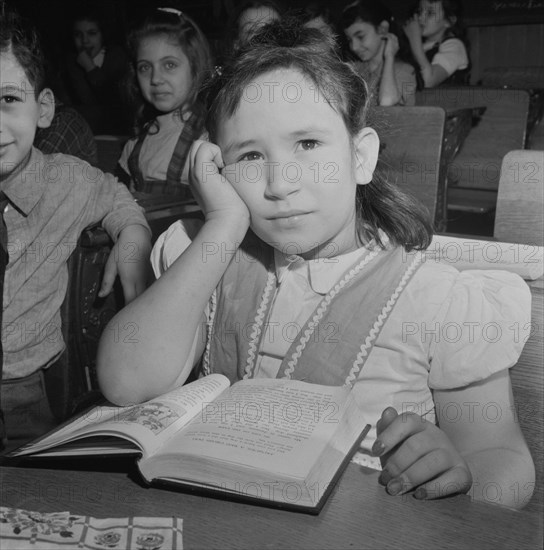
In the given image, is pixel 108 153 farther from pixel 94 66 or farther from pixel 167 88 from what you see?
pixel 94 66

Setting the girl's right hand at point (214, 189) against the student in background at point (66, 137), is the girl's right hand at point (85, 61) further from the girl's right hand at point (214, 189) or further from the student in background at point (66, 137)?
the girl's right hand at point (214, 189)

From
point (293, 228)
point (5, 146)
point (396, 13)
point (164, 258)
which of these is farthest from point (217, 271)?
point (396, 13)

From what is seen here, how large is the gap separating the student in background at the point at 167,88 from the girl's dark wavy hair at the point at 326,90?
1.97m

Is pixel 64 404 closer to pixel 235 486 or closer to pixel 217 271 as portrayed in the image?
pixel 217 271

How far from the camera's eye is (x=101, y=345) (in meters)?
1.18

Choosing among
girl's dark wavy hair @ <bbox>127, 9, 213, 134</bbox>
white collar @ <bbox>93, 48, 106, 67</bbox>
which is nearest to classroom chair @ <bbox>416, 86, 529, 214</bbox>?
girl's dark wavy hair @ <bbox>127, 9, 213, 134</bbox>

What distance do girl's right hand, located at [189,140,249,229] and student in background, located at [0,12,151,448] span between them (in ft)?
2.04

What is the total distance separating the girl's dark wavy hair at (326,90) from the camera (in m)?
1.21

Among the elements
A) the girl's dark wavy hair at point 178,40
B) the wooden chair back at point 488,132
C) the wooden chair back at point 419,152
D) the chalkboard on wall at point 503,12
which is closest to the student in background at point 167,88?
the girl's dark wavy hair at point 178,40

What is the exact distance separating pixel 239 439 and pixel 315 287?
0.46 meters

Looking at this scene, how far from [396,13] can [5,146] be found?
23.7 ft

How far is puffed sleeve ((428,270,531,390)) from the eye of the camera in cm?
109

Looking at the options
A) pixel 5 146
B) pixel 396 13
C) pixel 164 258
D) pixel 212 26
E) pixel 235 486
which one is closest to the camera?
pixel 235 486

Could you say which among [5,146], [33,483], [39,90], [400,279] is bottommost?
[33,483]
